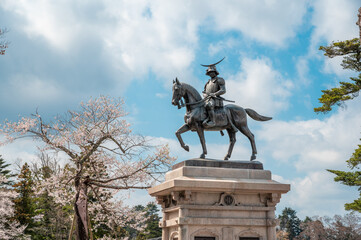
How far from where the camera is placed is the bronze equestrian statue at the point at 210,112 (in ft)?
33.7

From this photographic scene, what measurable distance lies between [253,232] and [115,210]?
1253 cm

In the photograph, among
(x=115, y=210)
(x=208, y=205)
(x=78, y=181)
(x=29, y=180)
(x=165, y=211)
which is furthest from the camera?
(x=29, y=180)

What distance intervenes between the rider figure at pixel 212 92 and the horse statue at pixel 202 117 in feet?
0.40

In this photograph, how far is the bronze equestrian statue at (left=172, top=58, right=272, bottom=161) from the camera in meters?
10.3

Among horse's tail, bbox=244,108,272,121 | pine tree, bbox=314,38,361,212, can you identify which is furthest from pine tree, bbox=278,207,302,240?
horse's tail, bbox=244,108,272,121

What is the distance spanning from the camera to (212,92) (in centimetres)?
1059

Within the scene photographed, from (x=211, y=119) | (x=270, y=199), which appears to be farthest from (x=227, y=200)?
(x=211, y=119)

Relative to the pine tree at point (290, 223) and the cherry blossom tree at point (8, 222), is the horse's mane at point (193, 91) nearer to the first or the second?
the cherry blossom tree at point (8, 222)

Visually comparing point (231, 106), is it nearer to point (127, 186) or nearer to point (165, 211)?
point (165, 211)

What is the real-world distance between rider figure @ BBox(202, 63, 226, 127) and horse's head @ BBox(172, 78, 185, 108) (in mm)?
653

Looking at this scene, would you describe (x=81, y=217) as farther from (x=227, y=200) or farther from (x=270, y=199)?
(x=270, y=199)

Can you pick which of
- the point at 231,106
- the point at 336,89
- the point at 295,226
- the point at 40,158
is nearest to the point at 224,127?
the point at 231,106

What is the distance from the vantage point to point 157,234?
143ft

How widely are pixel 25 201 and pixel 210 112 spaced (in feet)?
78.6
